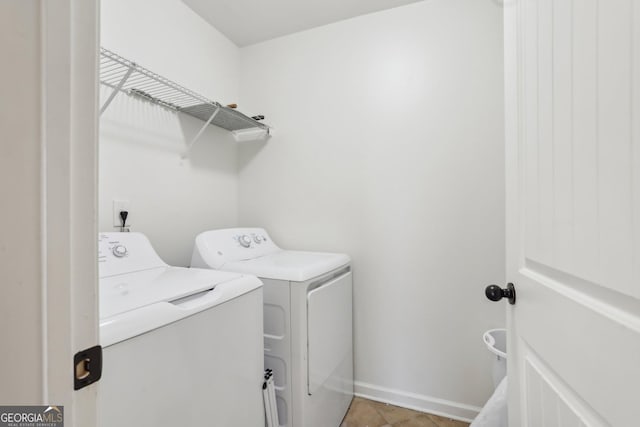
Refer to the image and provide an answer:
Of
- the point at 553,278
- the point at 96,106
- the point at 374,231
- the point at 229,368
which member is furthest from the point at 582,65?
the point at 374,231

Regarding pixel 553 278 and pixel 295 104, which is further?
pixel 295 104

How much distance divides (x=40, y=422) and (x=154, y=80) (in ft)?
4.89

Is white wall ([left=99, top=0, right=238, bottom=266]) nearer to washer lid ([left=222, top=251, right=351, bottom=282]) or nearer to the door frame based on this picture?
washer lid ([left=222, top=251, right=351, bottom=282])

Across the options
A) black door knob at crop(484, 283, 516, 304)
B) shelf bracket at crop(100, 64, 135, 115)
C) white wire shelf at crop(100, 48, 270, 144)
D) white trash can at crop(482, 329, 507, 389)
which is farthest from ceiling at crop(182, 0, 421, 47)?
white trash can at crop(482, 329, 507, 389)

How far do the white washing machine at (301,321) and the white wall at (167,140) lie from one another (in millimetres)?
331

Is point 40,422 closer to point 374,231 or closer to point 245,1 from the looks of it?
point 374,231

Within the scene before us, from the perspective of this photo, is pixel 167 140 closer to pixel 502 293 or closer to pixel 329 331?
pixel 329 331

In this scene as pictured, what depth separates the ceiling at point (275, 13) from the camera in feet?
5.86

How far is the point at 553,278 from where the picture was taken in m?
0.62

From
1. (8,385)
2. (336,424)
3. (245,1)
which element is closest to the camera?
(8,385)

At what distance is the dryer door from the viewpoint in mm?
1363

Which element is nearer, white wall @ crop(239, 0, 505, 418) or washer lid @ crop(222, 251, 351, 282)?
washer lid @ crop(222, 251, 351, 282)

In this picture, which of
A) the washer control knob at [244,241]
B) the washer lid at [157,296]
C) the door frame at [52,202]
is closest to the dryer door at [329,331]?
the washer lid at [157,296]

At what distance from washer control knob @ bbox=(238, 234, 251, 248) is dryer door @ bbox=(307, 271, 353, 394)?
1.81 ft
